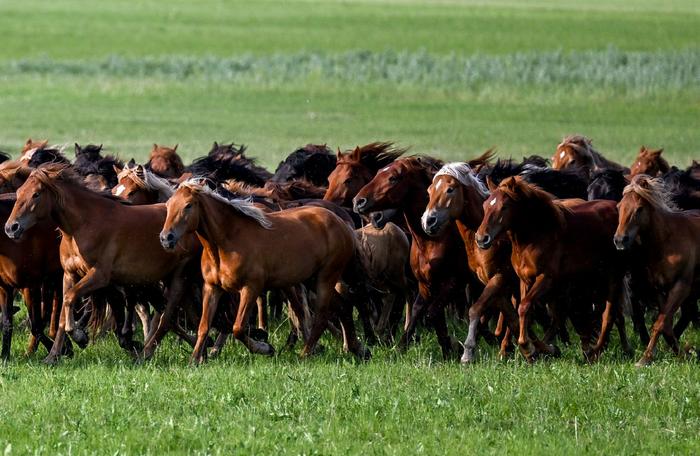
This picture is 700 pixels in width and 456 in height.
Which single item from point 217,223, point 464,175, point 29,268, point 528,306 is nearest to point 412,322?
point 528,306

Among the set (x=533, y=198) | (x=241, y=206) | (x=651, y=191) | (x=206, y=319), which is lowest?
(x=206, y=319)

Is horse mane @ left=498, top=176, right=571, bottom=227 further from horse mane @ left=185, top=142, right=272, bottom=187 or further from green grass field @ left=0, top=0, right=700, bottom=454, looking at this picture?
horse mane @ left=185, top=142, right=272, bottom=187

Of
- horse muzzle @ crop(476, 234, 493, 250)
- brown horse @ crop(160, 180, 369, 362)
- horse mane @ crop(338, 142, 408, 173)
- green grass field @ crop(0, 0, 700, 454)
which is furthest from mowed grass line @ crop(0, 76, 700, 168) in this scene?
horse muzzle @ crop(476, 234, 493, 250)

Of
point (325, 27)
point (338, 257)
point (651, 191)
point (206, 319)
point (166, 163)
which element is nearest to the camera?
point (206, 319)

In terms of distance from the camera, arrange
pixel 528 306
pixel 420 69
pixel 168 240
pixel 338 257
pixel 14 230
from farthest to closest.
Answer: pixel 420 69
pixel 338 257
pixel 528 306
pixel 14 230
pixel 168 240

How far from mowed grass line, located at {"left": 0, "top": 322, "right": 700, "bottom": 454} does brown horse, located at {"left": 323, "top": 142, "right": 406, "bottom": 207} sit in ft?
10.4

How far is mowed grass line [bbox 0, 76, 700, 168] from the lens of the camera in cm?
3350

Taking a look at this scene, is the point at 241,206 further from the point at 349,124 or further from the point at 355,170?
the point at 349,124

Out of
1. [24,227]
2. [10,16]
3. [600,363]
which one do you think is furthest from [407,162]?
[10,16]

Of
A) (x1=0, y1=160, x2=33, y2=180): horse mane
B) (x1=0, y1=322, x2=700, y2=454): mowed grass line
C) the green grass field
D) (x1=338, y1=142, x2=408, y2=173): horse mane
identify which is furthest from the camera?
(x1=338, y1=142, x2=408, y2=173): horse mane

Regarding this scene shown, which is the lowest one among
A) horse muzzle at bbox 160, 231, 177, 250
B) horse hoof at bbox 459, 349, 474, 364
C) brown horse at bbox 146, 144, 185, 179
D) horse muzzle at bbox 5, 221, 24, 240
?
horse hoof at bbox 459, 349, 474, 364

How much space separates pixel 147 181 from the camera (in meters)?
13.3

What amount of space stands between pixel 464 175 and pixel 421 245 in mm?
856

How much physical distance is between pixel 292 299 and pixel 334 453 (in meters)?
4.80
